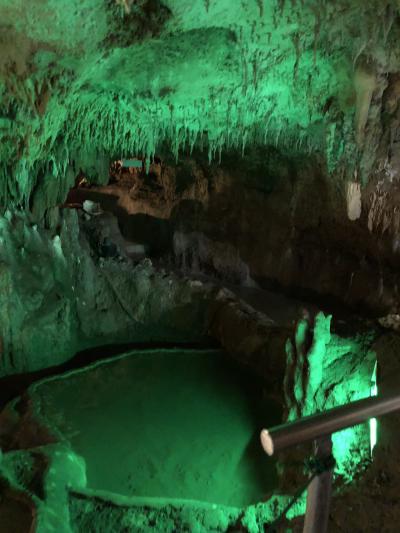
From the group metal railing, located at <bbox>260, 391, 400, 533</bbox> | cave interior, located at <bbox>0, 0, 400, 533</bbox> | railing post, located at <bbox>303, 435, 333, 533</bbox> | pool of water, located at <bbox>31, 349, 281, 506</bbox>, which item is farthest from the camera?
pool of water, located at <bbox>31, 349, 281, 506</bbox>

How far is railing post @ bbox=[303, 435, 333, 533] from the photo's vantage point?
5.27 ft

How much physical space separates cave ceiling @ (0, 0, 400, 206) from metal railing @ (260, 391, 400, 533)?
397 centimetres

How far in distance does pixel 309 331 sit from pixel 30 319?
432cm

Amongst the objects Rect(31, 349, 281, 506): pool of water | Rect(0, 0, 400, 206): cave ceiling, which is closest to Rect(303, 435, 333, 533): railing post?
Rect(31, 349, 281, 506): pool of water

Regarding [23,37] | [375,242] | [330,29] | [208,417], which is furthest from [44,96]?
[375,242]

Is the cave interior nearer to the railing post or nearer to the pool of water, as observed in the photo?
the pool of water

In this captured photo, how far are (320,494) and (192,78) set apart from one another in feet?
18.4

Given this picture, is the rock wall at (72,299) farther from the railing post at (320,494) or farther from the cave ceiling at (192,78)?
the railing post at (320,494)

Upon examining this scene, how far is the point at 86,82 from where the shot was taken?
19.6ft

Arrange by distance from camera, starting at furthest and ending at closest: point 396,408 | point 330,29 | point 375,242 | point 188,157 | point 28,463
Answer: point 188,157 < point 375,242 < point 330,29 < point 28,463 < point 396,408

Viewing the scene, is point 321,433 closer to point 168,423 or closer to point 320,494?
point 320,494

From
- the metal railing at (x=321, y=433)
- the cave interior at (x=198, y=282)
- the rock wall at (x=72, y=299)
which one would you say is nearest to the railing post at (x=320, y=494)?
the metal railing at (x=321, y=433)

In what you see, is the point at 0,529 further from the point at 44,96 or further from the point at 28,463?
the point at 44,96

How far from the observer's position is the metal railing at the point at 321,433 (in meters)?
1.41
